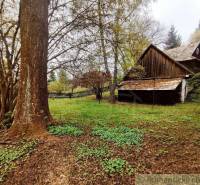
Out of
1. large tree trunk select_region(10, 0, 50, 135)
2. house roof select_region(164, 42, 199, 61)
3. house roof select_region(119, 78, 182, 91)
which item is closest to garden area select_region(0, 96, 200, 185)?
large tree trunk select_region(10, 0, 50, 135)

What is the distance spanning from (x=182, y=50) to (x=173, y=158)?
2364 cm

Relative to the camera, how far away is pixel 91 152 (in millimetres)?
5020

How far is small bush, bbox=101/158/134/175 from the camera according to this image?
4326mm

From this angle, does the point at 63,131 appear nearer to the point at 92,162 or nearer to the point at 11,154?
the point at 11,154

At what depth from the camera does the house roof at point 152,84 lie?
1947 centimetres

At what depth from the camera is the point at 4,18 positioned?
8453 millimetres

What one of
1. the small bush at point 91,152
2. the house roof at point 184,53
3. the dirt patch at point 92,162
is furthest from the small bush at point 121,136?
the house roof at point 184,53

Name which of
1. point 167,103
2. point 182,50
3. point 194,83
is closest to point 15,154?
point 194,83

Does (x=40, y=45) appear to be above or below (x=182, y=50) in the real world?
below

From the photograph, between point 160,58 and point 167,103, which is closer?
point 167,103

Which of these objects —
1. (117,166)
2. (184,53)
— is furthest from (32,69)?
(184,53)

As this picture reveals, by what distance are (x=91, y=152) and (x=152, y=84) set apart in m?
17.3

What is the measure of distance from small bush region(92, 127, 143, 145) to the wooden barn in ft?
43.0

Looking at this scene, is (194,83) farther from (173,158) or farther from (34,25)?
(34,25)
